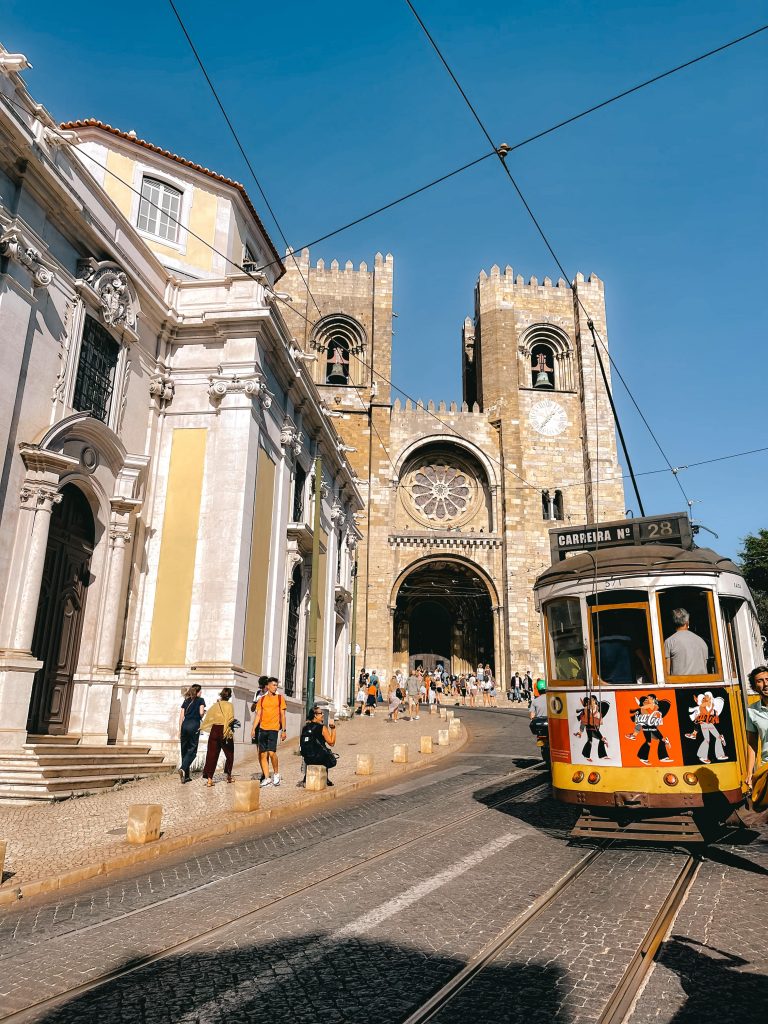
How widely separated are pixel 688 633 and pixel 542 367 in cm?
3651

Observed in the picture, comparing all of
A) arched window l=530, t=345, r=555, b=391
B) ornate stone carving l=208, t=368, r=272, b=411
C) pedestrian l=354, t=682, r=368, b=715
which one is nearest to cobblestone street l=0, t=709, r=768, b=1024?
ornate stone carving l=208, t=368, r=272, b=411

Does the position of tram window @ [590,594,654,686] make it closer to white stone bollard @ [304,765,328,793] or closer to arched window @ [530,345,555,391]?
white stone bollard @ [304,765,328,793]

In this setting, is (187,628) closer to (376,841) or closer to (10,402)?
(10,402)

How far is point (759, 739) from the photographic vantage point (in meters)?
5.03

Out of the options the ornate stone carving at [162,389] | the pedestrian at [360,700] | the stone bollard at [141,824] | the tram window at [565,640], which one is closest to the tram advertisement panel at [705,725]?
the tram window at [565,640]

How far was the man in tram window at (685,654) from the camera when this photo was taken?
665 cm

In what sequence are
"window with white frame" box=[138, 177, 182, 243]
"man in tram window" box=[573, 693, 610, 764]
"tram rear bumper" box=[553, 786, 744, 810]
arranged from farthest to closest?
"window with white frame" box=[138, 177, 182, 243] → "man in tram window" box=[573, 693, 610, 764] → "tram rear bumper" box=[553, 786, 744, 810]

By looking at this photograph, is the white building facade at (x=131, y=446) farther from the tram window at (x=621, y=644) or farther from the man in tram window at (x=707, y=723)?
the man in tram window at (x=707, y=723)

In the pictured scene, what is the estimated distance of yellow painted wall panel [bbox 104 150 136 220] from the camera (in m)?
17.2

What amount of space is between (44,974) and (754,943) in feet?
12.5

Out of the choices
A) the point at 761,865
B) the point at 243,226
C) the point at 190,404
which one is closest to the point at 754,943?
the point at 761,865

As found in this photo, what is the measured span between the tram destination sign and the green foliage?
109 ft

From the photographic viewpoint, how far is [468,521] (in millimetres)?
39000

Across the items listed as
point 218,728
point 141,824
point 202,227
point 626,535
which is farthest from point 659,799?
point 202,227
